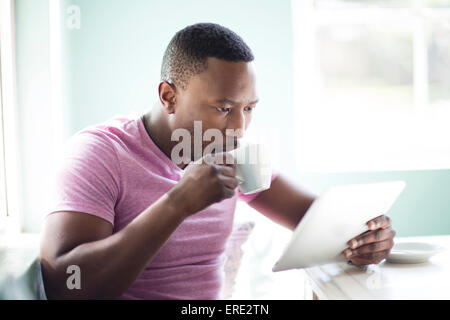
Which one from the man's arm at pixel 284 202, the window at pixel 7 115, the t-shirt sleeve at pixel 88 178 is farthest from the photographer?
the window at pixel 7 115

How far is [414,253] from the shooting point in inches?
44.4

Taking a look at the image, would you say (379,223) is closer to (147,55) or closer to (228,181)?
(228,181)

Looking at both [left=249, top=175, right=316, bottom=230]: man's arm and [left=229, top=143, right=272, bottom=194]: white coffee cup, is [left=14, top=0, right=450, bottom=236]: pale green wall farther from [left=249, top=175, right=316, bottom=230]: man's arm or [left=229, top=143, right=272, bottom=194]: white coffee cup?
[left=229, top=143, right=272, bottom=194]: white coffee cup

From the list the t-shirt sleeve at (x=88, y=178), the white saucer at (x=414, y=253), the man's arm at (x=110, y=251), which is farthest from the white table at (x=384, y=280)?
the t-shirt sleeve at (x=88, y=178)

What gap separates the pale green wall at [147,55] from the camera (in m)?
2.39

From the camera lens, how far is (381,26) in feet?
8.92

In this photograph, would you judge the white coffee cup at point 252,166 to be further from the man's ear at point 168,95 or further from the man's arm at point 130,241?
the man's ear at point 168,95

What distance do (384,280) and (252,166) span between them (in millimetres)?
386

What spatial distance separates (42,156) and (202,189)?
1.42m

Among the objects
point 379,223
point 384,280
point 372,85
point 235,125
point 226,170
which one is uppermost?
point 372,85

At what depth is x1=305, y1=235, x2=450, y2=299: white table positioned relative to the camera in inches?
36.6

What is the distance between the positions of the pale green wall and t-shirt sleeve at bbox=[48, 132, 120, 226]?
4.24ft

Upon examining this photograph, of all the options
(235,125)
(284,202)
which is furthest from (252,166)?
(284,202)
